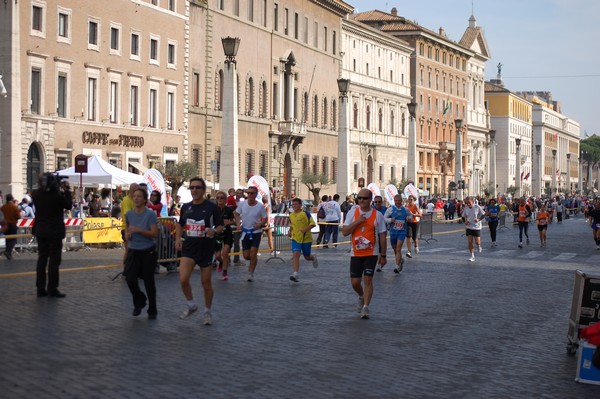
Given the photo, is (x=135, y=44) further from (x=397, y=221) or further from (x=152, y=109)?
(x=397, y=221)

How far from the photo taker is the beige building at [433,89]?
111m

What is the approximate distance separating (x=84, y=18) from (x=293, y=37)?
29.1 m

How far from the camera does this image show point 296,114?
7956cm

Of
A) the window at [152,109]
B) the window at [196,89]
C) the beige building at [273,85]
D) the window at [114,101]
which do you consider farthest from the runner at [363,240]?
the window at [196,89]

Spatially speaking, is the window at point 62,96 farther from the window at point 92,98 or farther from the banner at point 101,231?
the banner at point 101,231

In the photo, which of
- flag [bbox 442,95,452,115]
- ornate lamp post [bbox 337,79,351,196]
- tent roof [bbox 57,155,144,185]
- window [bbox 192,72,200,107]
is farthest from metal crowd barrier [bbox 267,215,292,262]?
flag [bbox 442,95,452,115]

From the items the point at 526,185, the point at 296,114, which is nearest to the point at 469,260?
the point at 296,114

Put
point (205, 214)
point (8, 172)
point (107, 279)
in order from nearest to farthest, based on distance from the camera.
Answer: point (205, 214)
point (107, 279)
point (8, 172)

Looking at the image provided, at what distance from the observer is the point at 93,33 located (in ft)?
172

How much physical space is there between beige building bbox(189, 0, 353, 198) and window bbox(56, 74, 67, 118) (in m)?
13.2

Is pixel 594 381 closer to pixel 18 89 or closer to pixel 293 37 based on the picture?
pixel 18 89

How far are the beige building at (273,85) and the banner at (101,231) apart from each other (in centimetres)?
2843

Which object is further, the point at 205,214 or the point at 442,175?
the point at 442,175

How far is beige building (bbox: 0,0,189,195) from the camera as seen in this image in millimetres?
42000
